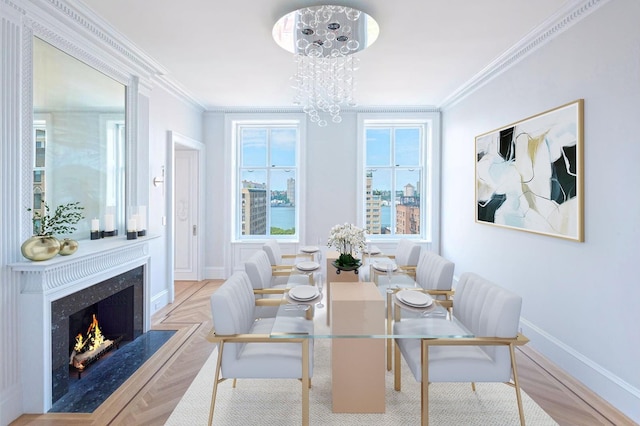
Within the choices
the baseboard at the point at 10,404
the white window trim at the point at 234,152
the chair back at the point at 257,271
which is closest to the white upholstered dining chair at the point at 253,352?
the chair back at the point at 257,271

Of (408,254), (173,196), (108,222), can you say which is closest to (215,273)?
(173,196)

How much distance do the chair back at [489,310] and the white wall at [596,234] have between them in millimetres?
964

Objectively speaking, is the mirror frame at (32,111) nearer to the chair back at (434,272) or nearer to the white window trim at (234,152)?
the white window trim at (234,152)

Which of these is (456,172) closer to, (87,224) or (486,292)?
(486,292)

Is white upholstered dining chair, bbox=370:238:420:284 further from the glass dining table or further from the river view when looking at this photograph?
Answer: the river view

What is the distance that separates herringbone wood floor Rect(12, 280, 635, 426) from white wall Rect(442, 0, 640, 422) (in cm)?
14

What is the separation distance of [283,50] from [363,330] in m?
2.86

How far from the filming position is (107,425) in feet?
6.86

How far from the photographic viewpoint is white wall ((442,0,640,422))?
215cm

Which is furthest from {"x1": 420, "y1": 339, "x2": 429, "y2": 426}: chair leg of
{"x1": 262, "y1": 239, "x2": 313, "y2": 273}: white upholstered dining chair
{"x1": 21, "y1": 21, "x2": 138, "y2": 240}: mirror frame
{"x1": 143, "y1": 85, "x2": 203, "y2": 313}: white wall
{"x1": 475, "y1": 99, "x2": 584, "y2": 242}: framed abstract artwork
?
{"x1": 143, "y1": 85, "x2": 203, "y2": 313}: white wall

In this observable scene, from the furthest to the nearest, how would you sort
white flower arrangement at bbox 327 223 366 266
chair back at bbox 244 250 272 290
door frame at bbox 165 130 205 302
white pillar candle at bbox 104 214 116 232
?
door frame at bbox 165 130 205 302
white pillar candle at bbox 104 214 116 232
chair back at bbox 244 250 272 290
white flower arrangement at bbox 327 223 366 266

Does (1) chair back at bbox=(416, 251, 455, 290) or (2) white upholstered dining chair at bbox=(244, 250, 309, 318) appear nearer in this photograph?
(2) white upholstered dining chair at bbox=(244, 250, 309, 318)

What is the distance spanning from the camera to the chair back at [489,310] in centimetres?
186

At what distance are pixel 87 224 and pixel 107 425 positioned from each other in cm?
169
